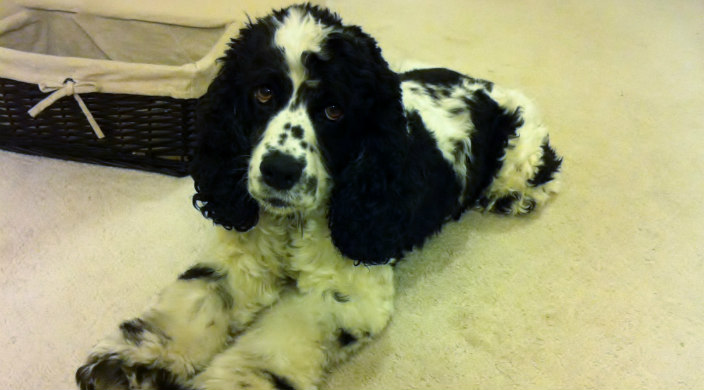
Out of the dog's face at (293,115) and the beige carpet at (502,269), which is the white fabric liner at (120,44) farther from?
the dog's face at (293,115)

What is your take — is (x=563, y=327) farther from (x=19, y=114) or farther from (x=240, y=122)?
(x=19, y=114)

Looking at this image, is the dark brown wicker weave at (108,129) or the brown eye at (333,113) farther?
the dark brown wicker weave at (108,129)

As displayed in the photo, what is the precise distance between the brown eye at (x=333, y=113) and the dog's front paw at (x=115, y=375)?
90 centimetres

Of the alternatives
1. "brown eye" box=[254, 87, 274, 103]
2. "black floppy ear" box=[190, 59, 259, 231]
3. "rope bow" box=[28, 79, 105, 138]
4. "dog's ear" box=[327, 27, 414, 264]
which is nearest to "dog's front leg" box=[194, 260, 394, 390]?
"dog's ear" box=[327, 27, 414, 264]

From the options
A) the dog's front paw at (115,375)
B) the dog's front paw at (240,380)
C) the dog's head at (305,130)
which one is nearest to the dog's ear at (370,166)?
the dog's head at (305,130)

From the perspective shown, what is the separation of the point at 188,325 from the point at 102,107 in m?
1.18

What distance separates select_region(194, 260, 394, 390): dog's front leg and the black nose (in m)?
0.49

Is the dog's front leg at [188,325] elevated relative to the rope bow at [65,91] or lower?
lower

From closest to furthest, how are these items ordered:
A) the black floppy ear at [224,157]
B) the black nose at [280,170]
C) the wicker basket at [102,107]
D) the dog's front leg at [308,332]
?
the black nose at [280,170] → the dog's front leg at [308,332] → the black floppy ear at [224,157] → the wicker basket at [102,107]

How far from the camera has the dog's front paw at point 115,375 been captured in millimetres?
1553

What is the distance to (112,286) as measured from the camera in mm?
2059

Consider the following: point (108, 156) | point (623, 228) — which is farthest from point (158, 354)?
point (623, 228)

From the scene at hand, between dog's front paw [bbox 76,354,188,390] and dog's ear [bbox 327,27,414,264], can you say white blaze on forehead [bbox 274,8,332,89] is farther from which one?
dog's front paw [bbox 76,354,188,390]

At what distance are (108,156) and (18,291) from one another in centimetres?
75
